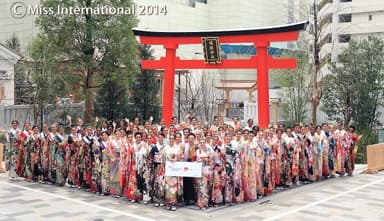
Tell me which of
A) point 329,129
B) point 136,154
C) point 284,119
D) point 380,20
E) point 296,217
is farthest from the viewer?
point 380,20

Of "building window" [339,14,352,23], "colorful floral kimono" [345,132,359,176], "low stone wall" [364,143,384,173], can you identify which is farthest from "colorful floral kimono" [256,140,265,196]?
"building window" [339,14,352,23]

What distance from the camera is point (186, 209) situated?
8836mm

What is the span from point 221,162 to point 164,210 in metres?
1.50

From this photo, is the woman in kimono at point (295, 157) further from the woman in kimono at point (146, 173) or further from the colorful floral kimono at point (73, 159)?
the colorful floral kimono at point (73, 159)

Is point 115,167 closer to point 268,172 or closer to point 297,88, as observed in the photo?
point 268,172

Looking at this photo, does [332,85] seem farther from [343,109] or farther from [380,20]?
[380,20]

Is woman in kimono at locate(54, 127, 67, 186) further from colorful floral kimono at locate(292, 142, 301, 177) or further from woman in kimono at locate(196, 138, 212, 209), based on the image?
colorful floral kimono at locate(292, 142, 301, 177)

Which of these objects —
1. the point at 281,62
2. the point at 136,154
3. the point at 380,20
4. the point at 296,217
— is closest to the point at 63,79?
the point at 281,62

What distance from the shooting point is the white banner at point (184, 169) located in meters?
8.68

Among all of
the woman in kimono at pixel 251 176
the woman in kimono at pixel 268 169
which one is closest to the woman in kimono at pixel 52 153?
the woman in kimono at pixel 251 176

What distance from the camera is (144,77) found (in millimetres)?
23109

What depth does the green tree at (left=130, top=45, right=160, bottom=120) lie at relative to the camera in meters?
23.1

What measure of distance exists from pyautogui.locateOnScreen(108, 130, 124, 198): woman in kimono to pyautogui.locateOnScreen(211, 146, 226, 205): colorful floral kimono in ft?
6.99

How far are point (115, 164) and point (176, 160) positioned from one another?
167 centimetres
